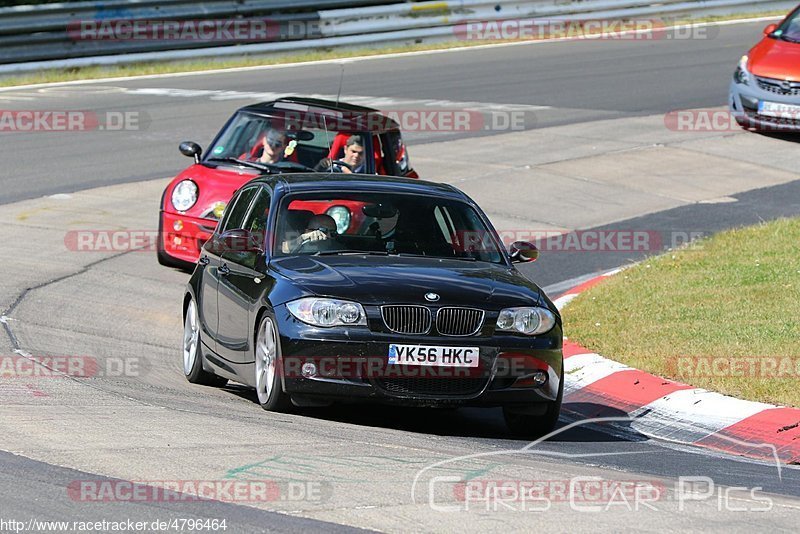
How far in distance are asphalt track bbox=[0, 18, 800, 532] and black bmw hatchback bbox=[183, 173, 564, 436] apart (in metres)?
0.25

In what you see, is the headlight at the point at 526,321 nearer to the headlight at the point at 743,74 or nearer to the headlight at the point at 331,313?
the headlight at the point at 331,313

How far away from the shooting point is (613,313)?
462 inches

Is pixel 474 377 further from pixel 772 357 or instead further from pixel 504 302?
pixel 772 357

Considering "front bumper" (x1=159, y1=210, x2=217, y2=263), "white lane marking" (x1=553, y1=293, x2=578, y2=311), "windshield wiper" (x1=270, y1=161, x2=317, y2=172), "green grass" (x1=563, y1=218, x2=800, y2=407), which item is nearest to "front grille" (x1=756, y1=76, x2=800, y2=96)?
"green grass" (x1=563, y1=218, x2=800, y2=407)

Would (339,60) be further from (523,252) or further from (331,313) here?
(331,313)

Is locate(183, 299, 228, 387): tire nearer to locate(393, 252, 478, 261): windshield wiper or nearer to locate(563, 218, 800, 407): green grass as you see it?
locate(393, 252, 478, 261): windshield wiper

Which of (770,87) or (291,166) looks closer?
(291,166)

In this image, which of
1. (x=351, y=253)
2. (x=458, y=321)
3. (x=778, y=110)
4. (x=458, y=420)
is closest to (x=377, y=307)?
(x=458, y=321)

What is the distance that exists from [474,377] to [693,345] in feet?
9.13

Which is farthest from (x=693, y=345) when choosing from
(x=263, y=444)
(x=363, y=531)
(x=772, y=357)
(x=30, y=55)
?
(x=30, y=55)

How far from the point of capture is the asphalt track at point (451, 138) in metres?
6.21

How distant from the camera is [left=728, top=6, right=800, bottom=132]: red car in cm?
1962

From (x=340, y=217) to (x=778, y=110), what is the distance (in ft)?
39.3

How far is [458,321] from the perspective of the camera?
814 cm
